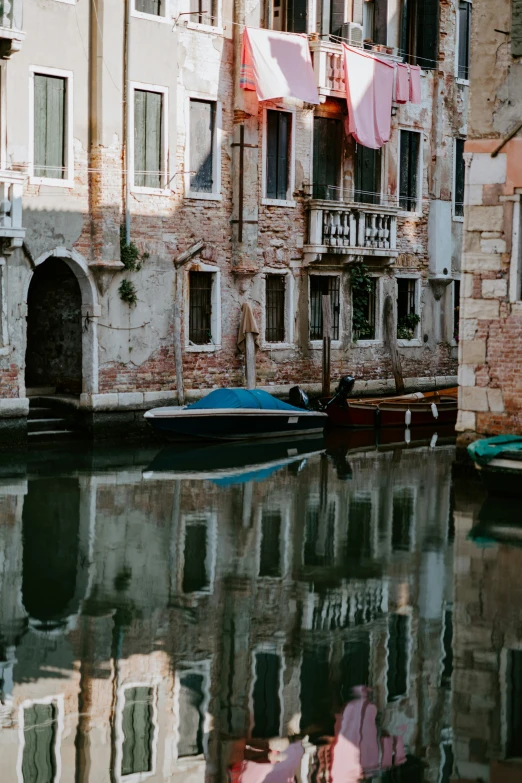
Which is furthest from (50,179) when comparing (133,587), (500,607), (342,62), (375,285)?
(500,607)

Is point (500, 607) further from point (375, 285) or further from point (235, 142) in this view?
point (375, 285)

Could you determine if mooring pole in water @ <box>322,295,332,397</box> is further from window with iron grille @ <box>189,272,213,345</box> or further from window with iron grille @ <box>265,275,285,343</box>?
window with iron grille @ <box>189,272,213,345</box>

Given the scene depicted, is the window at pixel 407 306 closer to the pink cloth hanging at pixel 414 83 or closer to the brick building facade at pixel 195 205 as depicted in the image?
the brick building facade at pixel 195 205

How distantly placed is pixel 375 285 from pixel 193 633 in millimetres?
16202

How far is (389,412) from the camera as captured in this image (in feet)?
68.0

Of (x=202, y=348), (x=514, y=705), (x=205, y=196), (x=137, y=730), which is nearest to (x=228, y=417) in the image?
(x=202, y=348)

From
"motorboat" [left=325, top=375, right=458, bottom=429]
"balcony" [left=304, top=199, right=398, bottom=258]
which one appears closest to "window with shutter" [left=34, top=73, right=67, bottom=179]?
"balcony" [left=304, top=199, right=398, bottom=258]

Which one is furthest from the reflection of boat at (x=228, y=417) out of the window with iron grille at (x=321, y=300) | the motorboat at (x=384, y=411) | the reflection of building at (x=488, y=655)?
the reflection of building at (x=488, y=655)

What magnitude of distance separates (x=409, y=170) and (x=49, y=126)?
8521 mm

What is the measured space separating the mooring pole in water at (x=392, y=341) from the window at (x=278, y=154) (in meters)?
3.44

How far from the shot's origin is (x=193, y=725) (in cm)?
635

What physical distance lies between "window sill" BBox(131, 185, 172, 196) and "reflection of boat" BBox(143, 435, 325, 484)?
3.99m

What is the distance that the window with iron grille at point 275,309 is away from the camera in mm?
21641

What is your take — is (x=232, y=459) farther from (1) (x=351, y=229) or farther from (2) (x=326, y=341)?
(1) (x=351, y=229)
